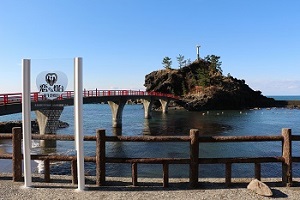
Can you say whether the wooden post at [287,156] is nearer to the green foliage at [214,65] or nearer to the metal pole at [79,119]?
the metal pole at [79,119]

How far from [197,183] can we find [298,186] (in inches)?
Result: 108

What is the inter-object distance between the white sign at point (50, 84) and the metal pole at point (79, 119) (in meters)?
0.51

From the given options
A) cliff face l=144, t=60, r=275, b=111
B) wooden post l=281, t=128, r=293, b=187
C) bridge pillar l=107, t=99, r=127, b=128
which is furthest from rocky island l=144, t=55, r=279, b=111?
wooden post l=281, t=128, r=293, b=187

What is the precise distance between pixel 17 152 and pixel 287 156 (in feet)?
24.4

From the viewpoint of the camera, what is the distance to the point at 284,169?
300 inches

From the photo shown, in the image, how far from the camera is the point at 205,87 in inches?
4272

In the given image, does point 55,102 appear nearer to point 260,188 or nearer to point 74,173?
point 74,173

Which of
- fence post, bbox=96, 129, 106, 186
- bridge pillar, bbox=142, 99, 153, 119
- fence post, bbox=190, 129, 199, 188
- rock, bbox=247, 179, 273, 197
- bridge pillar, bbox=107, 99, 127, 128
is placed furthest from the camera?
bridge pillar, bbox=142, 99, 153, 119

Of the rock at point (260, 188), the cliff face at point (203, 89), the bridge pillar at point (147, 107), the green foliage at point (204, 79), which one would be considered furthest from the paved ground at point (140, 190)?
the green foliage at point (204, 79)

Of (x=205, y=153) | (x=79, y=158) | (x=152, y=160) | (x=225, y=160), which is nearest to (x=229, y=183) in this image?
(x=225, y=160)

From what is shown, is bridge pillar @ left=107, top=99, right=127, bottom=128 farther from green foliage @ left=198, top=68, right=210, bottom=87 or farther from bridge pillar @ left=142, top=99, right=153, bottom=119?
green foliage @ left=198, top=68, right=210, bottom=87

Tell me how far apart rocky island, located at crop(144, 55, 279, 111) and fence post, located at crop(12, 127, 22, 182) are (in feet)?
298

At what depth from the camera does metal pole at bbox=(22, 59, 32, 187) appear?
744 centimetres

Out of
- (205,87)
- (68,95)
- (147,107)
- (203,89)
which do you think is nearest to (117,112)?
(147,107)
